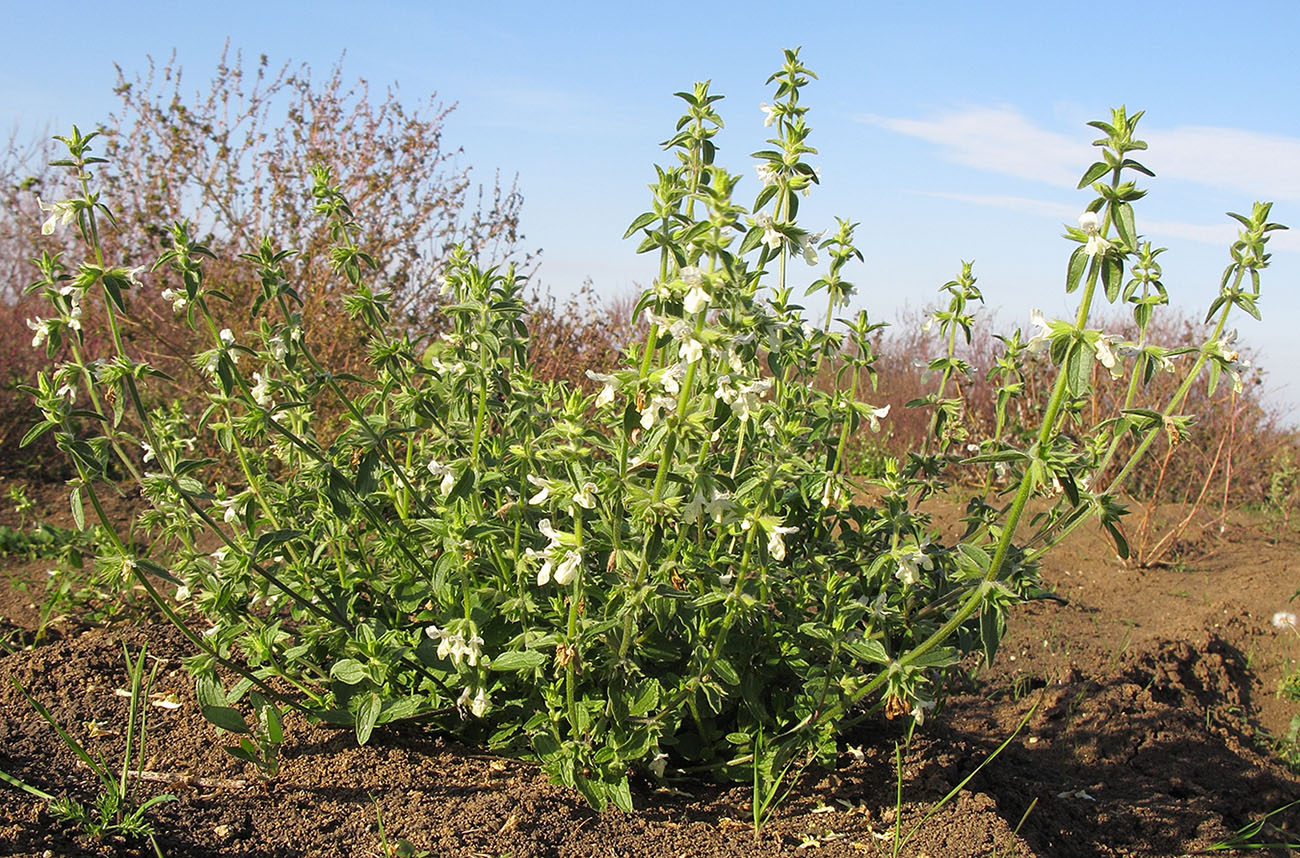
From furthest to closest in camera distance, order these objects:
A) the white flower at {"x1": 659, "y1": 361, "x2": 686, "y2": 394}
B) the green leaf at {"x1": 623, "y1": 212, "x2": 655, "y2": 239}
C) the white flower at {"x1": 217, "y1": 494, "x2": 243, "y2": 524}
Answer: the white flower at {"x1": 217, "y1": 494, "x2": 243, "y2": 524} → the green leaf at {"x1": 623, "y1": 212, "x2": 655, "y2": 239} → the white flower at {"x1": 659, "y1": 361, "x2": 686, "y2": 394}

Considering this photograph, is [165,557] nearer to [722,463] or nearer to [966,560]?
[722,463]

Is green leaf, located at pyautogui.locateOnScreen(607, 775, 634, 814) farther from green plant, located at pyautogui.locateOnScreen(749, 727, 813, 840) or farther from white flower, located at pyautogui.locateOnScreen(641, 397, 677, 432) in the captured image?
white flower, located at pyautogui.locateOnScreen(641, 397, 677, 432)

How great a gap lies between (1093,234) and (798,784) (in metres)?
1.74

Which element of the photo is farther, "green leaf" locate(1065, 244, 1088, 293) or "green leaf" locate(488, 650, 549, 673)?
"green leaf" locate(488, 650, 549, 673)

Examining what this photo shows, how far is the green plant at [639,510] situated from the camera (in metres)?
2.01

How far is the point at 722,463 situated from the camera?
2.69 metres

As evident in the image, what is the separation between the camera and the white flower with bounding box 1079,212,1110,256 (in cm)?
178

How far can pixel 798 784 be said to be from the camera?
284 cm

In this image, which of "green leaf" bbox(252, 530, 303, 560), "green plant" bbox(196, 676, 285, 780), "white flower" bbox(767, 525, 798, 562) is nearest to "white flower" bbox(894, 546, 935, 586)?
"white flower" bbox(767, 525, 798, 562)

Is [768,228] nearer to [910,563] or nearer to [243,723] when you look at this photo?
[910,563]

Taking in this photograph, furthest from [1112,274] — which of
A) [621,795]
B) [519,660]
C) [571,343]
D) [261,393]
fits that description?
[571,343]

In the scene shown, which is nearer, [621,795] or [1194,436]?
[621,795]

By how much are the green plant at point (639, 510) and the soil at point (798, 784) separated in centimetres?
14

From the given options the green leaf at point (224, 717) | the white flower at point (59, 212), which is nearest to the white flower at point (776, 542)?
the green leaf at point (224, 717)
